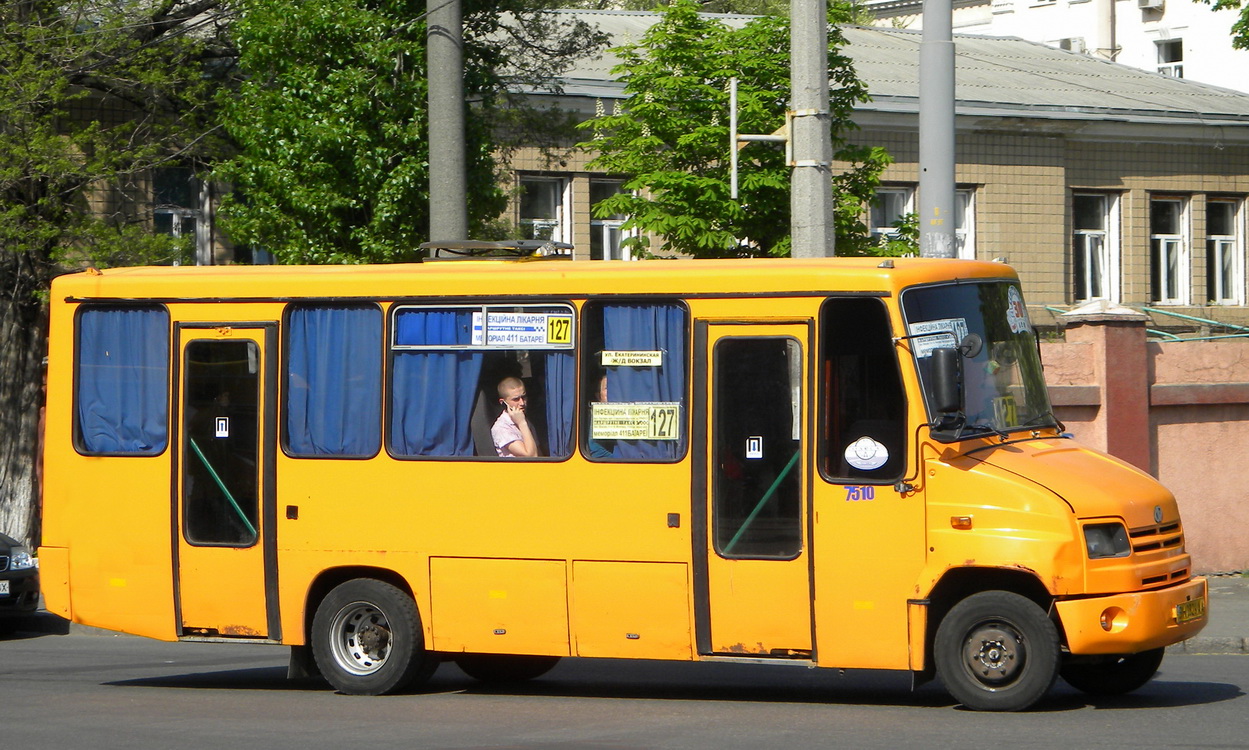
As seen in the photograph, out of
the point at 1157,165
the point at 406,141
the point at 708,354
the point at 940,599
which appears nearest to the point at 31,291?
the point at 406,141

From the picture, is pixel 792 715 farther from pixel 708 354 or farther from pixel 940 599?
pixel 708 354

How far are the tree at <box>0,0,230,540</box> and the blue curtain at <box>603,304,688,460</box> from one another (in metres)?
9.49

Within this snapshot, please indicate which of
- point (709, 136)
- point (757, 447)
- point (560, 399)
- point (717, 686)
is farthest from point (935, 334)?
point (709, 136)

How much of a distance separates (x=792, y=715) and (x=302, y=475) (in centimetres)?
347

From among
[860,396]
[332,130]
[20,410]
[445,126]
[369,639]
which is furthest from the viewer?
[20,410]

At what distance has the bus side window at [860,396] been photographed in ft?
29.9

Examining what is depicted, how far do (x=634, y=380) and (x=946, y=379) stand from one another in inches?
76.3

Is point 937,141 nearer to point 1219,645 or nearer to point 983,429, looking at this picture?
point 983,429

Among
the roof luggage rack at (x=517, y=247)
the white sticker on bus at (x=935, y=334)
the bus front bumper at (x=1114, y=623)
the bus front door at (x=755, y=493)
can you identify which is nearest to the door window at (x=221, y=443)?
the roof luggage rack at (x=517, y=247)

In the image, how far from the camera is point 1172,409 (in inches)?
637

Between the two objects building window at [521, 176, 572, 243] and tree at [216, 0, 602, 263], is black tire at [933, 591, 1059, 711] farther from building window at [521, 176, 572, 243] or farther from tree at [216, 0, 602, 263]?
building window at [521, 176, 572, 243]

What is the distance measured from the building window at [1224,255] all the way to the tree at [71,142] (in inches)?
717

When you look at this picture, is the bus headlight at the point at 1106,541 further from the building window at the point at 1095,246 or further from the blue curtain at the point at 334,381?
the building window at the point at 1095,246

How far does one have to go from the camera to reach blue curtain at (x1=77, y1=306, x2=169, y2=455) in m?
10.8
